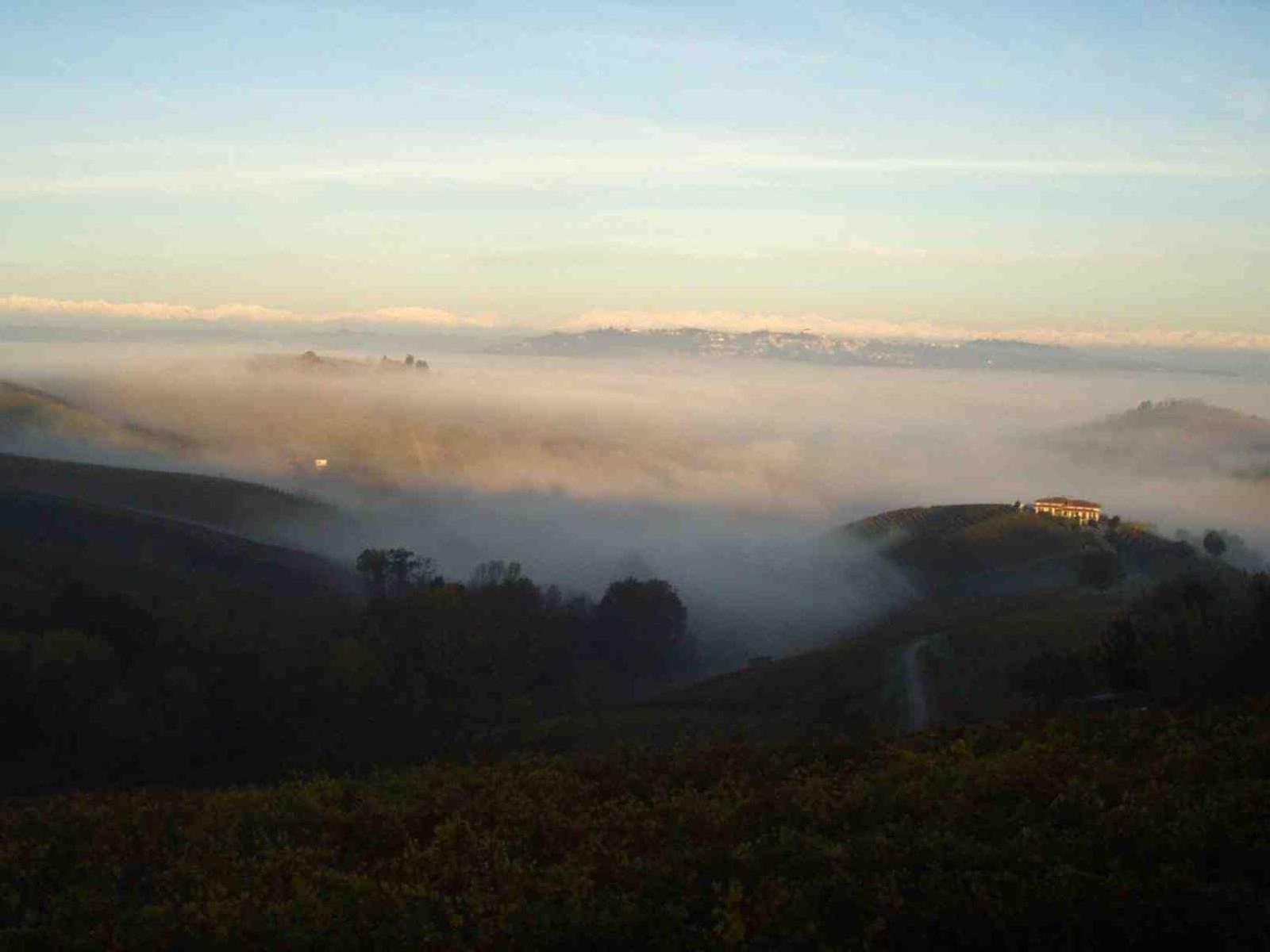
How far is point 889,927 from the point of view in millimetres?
8328

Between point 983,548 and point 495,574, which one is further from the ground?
point 983,548

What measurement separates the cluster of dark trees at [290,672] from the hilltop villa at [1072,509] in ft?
148

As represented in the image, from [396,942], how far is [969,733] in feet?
30.1

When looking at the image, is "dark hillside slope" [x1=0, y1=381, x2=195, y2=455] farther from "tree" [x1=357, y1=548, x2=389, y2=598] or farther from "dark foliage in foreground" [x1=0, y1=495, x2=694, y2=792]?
"tree" [x1=357, y1=548, x2=389, y2=598]

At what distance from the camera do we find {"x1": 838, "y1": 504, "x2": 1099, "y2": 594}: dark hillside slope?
82.1 metres

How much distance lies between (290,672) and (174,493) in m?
80.1

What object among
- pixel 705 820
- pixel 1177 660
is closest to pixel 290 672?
pixel 1177 660

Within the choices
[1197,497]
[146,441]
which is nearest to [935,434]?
[1197,497]

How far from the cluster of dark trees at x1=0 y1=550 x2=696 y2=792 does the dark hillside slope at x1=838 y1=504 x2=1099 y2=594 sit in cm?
2272

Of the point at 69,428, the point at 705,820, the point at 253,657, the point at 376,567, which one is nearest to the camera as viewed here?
the point at 705,820

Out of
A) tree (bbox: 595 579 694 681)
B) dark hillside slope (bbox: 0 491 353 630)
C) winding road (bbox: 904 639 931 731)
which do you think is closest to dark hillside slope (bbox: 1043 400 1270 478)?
tree (bbox: 595 579 694 681)

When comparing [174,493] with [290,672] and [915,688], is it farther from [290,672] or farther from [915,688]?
[915,688]

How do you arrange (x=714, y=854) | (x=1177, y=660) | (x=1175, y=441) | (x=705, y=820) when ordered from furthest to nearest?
(x=1175, y=441), (x=1177, y=660), (x=705, y=820), (x=714, y=854)

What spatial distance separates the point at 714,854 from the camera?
1047 centimetres
